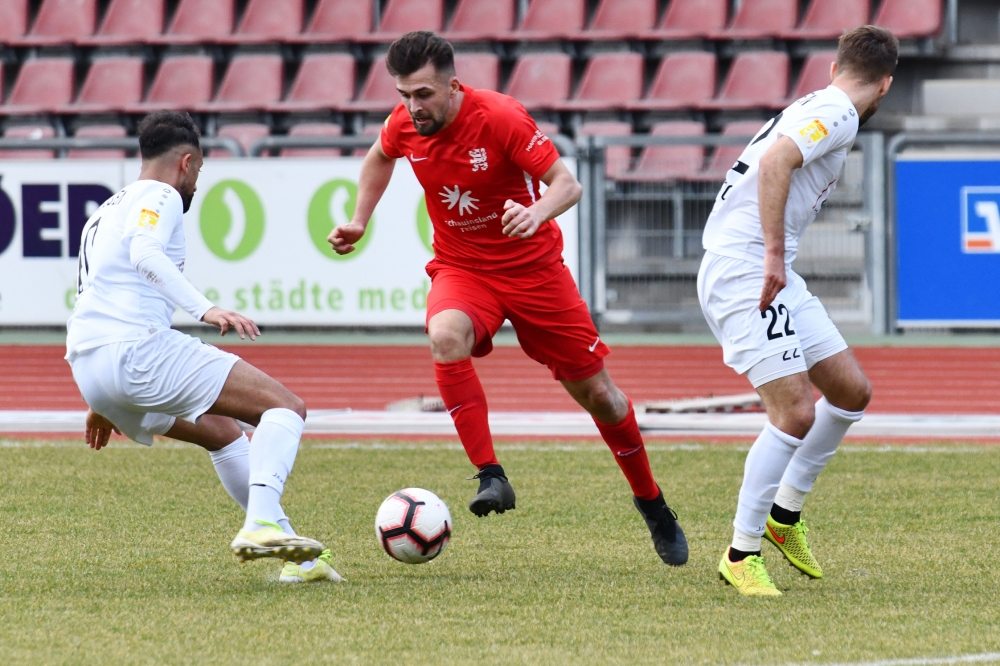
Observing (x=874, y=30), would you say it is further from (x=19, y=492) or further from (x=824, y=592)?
(x=19, y=492)

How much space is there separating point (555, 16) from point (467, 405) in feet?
39.3

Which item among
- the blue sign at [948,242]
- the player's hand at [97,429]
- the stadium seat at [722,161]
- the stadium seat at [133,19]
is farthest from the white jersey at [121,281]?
the stadium seat at [133,19]

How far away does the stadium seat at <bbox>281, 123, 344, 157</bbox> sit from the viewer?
1435cm

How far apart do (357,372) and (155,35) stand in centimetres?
730

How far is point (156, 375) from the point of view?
4855 millimetres

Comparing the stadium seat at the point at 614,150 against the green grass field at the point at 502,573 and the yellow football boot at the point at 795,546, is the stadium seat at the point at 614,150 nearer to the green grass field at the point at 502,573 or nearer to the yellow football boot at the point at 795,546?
the green grass field at the point at 502,573

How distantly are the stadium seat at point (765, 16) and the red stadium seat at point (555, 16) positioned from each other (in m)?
1.83

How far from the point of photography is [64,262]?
1322cm

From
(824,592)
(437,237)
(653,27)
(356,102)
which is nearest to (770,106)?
(653,27)

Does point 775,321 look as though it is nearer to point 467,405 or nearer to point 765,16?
point 467,405

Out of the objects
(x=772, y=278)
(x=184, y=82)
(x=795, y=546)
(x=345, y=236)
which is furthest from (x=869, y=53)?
(x=184, y=82)

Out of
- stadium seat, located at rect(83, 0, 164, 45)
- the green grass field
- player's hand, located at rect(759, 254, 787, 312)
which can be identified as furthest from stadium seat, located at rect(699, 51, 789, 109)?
player's hand, located at rect(759, 254, 787, 312)

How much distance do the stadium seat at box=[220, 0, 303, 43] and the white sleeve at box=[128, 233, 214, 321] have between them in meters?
13.0

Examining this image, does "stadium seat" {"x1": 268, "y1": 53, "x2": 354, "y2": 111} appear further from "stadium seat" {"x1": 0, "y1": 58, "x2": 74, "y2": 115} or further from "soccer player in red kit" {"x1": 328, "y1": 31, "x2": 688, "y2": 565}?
"soccer player in red kit" {"x1": 328, "y1": 31, "x2": 688, "y2": 565}
